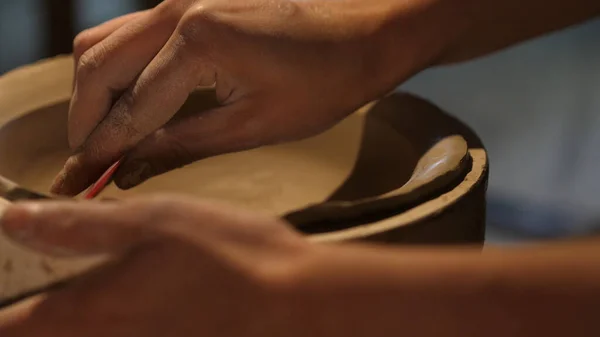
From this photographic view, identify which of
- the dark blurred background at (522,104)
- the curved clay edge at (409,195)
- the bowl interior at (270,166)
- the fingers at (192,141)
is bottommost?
the dark blurred background at (522,104)

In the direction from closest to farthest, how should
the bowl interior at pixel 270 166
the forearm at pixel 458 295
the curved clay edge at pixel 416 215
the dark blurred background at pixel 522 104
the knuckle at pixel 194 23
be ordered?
the forearm at pixel 458 295 < the curved clay edge at pixel 416 215 < the knuckle at pixel 194 23 < the bowl interior at pixel 270 166 < the dark blurred background at pixel 522 104

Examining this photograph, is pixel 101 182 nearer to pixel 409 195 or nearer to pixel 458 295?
pixel 409 195

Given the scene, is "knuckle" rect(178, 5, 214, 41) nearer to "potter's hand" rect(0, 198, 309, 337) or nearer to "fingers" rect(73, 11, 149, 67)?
"fingers" rect(73, 11, 149, 67)

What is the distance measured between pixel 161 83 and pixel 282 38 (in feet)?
0.37

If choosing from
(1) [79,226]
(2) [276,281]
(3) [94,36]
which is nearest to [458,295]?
(2) [276,281]

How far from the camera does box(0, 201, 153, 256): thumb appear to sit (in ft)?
1.42

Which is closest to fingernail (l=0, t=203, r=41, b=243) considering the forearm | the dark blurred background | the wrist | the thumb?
the thumb

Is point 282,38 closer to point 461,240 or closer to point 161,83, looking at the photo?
point 161,83

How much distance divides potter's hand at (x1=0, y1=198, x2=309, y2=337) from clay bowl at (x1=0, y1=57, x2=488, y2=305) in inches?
9.5

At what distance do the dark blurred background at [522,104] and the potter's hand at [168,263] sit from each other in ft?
4.79

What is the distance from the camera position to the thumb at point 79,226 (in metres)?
0.43

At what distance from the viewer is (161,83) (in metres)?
0.67

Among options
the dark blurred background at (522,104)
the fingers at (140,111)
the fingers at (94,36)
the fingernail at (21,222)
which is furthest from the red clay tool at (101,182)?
the dark blurred background at (522,104)

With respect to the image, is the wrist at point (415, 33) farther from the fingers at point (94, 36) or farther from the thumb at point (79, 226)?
the thumb at point (79, 226)
